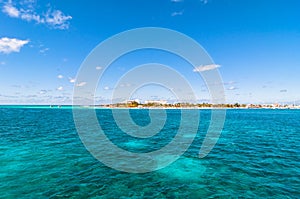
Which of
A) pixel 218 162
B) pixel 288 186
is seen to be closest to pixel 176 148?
pixel 218 162

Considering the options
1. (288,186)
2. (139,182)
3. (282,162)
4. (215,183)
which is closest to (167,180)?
(139,182)

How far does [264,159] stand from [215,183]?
1073cm

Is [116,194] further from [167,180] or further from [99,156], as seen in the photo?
[99,156]

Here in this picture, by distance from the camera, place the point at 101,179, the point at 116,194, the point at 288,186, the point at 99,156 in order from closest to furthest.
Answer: the point at 116,194 < the point at 288,186 < the point at 101,179 < the point at 99,156

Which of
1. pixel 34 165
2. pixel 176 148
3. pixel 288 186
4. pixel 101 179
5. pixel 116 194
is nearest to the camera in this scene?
pixel 116 194

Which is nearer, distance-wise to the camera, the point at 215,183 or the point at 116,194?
the point at 116,194

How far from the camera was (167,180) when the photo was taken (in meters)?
16.1

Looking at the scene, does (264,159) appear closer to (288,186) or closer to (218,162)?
(218,162)

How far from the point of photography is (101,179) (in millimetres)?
15922

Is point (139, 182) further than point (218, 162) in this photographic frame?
No

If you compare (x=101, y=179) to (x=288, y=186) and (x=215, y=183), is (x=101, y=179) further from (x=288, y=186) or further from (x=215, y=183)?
(x=288, y=186)

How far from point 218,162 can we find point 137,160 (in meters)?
9.21

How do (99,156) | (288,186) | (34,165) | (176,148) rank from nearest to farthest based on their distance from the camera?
(288,186), (34,165), (99,156), (176,148)

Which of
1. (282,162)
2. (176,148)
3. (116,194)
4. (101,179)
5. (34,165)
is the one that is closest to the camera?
(116,194)
